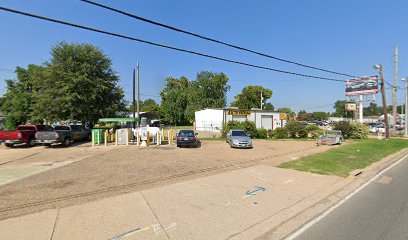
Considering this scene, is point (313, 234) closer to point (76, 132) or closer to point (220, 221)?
point (220, 221)

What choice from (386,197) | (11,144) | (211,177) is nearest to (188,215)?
(211,177)

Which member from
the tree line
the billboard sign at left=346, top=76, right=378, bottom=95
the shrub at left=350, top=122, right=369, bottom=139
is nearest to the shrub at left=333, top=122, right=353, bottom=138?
the shrub at left=350, top=122, right=369, bottom=139

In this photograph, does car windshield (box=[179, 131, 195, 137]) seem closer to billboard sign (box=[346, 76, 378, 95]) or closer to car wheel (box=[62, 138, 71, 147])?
car wheel (box=[62, 138, 71, 147])

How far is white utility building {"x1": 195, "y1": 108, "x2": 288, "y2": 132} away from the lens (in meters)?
33.5

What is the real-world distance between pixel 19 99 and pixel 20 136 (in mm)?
23960

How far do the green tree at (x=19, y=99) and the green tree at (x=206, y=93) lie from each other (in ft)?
121

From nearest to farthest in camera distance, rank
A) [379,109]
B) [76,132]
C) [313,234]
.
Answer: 1. [313,234]
2. [76,132]
3. [379,109]

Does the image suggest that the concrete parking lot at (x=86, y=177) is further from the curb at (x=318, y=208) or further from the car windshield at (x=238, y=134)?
the car windshield at (x=238, y=134)

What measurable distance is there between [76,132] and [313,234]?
2244 cm

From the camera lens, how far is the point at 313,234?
4633 mm

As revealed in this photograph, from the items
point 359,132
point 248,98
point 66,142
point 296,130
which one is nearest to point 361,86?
point 359,132

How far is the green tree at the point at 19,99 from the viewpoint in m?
35.6

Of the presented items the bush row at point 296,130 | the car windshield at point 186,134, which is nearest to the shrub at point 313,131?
the bush row at point 296,130

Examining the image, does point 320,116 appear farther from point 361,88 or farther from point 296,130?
point 296,130
